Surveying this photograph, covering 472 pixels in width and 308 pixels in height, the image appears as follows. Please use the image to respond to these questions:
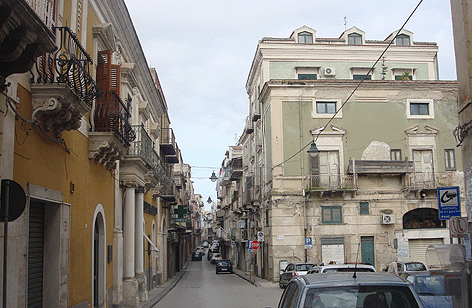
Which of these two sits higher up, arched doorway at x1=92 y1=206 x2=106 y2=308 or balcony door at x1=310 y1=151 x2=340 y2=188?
balcony door at x1=310 y1=151 x2=340 y2=188

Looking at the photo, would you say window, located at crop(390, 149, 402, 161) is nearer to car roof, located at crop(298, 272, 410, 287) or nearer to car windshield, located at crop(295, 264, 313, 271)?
car windshield, located at crop(295, 264, 313, 271)

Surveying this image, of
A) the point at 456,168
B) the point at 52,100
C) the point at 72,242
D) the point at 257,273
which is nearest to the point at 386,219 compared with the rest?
the point at 456,168

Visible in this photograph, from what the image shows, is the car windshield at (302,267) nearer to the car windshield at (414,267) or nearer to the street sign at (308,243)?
the street sign at (308,243)

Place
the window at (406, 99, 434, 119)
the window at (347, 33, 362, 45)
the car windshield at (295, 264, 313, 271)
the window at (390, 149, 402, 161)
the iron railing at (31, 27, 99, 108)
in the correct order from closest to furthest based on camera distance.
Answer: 1. the iron railing at (31, 27, 99, 108)
2. the car windshield at (295, 264, 313, 271)
3. the window at (390, 149, 402, 161)
4. the window at (406, 99, 434, 119)
5. the window at (347, 33, 362, 45)

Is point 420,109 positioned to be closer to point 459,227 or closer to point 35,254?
point 459,227

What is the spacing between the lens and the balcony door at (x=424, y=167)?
1211 inches

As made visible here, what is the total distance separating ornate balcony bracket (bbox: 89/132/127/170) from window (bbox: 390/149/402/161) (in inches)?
882

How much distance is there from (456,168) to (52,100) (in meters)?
29.0

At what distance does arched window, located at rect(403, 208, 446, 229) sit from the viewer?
30.9 meters

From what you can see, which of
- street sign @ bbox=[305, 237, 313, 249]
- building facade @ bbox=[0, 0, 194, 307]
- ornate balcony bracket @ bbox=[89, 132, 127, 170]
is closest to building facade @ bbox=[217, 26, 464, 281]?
street sign @ bbox=[305, 237, 313, 249]

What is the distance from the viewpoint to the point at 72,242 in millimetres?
10414

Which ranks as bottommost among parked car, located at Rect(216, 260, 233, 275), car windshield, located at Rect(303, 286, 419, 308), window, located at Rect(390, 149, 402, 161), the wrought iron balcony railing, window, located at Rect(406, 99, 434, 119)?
parked car, located at Rect(216, 260, 233, 275)

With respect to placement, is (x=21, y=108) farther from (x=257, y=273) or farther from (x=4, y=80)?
(x=257, y=273)

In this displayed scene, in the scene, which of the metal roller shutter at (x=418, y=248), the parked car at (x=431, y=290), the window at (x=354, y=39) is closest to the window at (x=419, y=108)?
the window at (x=354, y=39)
